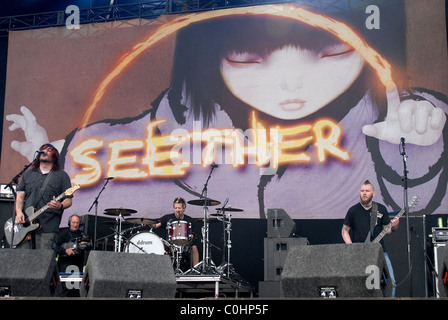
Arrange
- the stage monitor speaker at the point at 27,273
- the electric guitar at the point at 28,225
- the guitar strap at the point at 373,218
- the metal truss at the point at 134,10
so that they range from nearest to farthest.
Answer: the stage monitor speaker at the point at 27,273 → the electric guitar at the point at 28,225 → the guitar strap at the point at 373,218 → the metal truss at the point at 134,10

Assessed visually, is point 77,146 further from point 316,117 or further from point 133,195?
point 316,117

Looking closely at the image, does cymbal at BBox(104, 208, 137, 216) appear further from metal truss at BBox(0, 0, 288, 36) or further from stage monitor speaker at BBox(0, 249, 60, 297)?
stage monitor speaker at BBox(0, 249, 60, 297)

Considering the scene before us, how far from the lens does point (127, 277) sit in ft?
11.8

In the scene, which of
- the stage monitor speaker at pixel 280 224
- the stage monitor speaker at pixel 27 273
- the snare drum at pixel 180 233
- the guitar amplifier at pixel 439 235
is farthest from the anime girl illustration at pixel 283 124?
the stage monitor speaker at pixel 27 273

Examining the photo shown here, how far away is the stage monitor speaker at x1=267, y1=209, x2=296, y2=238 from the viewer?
870 centimetres

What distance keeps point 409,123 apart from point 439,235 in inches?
83.2

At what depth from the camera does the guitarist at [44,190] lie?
644cm

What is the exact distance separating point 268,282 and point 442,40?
4788 millimetres

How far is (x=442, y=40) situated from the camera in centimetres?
924

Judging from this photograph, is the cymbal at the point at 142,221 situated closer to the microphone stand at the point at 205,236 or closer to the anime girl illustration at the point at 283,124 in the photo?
the anime girl illustration at the point at 283,124

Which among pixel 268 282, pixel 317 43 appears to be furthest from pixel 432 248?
pixel 317 43

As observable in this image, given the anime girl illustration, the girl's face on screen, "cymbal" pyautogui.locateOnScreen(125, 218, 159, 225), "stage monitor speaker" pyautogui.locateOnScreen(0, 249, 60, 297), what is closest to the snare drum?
"cymbal" pyautogui.locateOnScreen(125, 218, 159, 225)

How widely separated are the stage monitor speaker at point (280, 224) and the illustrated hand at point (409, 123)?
1.96 m
